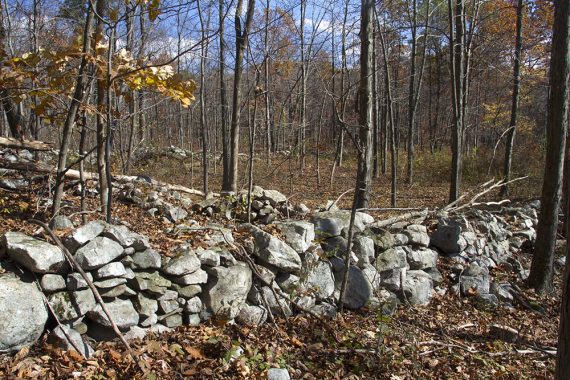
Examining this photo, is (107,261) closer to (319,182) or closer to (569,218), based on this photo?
(569,218)

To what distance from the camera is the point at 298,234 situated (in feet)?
16.6

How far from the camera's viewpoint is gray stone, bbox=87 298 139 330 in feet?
11.7

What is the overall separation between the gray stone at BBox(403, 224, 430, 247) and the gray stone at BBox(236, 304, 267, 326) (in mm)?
2745

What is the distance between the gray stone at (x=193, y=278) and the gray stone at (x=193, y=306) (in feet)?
0.57

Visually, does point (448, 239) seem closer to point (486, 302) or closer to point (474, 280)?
point (474, 280)

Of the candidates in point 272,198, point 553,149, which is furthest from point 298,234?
point 553,149

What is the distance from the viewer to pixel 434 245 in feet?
22.2

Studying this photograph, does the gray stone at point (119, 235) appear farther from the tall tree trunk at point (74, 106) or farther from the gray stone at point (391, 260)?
the gray stone at point (391, 260)

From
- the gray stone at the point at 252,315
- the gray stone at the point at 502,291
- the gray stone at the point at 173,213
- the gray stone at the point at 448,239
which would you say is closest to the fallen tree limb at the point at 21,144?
the gray stone at the point at 173,213

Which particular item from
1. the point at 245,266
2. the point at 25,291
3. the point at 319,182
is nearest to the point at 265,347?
the point at 245,266

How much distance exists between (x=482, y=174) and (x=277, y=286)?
15196 mm

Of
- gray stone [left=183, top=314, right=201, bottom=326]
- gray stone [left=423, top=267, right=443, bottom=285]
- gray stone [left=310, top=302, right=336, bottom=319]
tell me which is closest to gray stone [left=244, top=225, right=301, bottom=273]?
gray stone [left=310, top=302, right=336, bottom=319]

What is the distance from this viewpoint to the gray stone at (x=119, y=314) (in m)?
3.57

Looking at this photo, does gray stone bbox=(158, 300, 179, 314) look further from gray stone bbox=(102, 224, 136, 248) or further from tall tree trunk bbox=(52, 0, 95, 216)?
tall tree trunk bbox=(52, 0, 95, 216)
